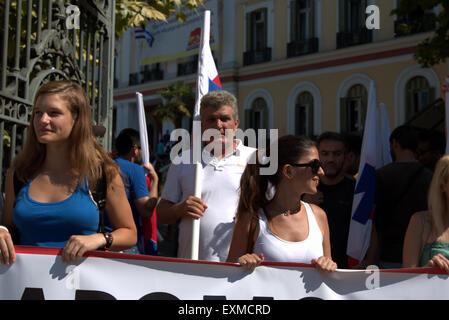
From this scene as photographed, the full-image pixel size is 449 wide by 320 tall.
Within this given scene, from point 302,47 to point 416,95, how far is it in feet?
19.4

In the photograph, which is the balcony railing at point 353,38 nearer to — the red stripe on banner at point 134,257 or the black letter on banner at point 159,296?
the red stripe on banner at point 134,257

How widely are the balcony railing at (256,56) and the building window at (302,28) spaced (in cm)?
127

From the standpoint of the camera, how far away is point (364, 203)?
A: 3.79m

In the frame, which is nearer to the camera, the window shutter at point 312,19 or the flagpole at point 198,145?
the flagpole at point 198,145

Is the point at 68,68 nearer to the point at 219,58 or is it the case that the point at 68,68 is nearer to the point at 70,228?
the point at 70,228

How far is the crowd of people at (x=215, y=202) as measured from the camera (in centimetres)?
259

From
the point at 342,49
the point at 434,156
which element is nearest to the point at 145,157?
the point at 434,156

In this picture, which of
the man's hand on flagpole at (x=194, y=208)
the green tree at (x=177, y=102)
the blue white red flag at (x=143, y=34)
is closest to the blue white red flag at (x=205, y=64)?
the man's hand on flagpole at (x=194, y=208)

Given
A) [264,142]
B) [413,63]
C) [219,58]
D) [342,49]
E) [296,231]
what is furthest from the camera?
[219,58]

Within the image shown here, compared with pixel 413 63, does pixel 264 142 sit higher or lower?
lower

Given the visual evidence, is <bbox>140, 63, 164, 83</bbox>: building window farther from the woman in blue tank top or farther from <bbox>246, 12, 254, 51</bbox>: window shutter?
the woman in blue tank top

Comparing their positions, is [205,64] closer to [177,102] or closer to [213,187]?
[213,187]

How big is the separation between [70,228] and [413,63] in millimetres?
20238

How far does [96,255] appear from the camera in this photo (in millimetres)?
2652
